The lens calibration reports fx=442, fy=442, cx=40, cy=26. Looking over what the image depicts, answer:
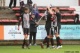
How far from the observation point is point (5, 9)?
34438 millimetres

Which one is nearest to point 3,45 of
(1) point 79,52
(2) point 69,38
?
(2) point 69,38

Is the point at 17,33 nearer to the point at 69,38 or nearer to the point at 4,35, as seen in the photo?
the point at 4,35

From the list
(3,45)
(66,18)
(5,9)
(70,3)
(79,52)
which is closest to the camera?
(79,52)

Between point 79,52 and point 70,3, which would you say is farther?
point 70,3

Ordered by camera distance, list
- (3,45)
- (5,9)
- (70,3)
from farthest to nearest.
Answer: (70,3) < (5,9) < (3,45)

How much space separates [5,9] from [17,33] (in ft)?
20.0

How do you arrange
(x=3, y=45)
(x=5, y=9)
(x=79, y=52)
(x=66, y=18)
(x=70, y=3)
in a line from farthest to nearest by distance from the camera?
(x=70, y=3)
(x=5, y=9)
(x=66, y=18)
(x=3, y=45)
(x=79, y=52)

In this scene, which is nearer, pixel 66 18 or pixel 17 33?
pixel 17 33

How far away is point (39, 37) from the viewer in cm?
2875

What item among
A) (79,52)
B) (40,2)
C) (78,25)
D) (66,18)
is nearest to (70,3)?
(40,2)

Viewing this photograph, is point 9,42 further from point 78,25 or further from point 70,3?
point 70,3

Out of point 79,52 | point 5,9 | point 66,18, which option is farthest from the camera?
point 5,9

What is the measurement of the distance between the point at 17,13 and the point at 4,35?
14.8 ft

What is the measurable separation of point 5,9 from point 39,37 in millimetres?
6601
